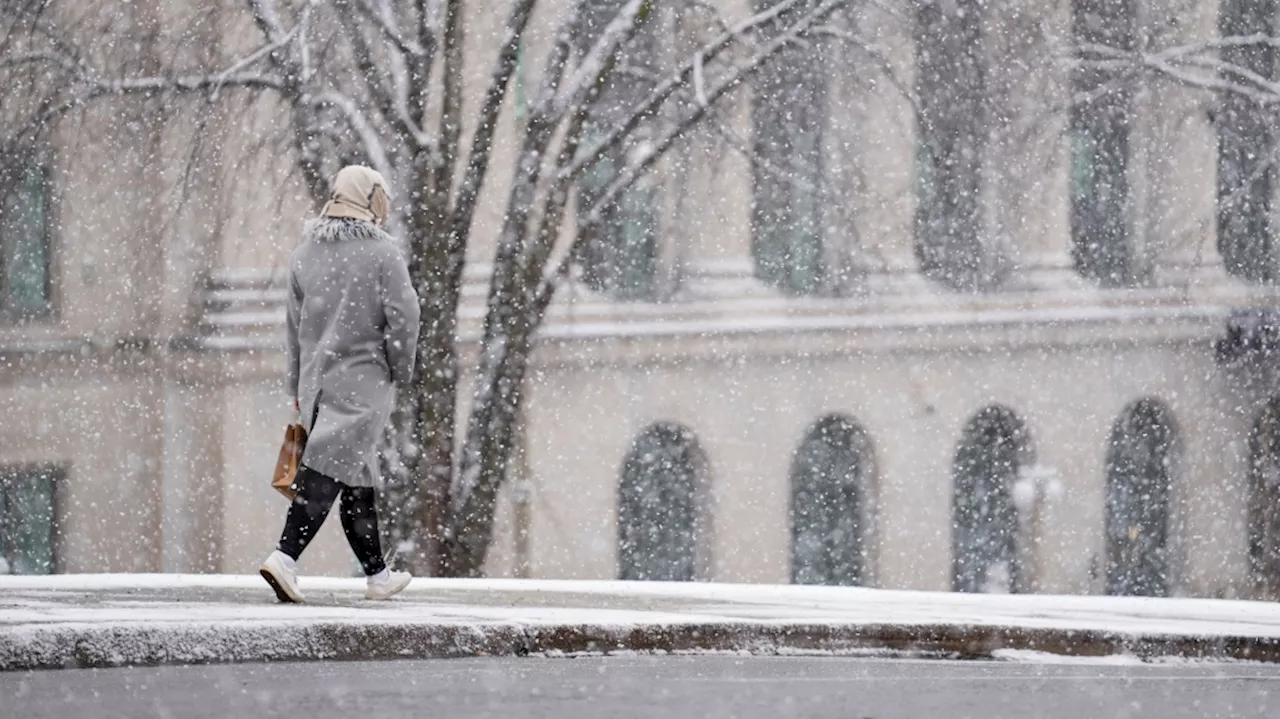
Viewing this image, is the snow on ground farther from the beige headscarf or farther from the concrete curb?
the beige headscarf

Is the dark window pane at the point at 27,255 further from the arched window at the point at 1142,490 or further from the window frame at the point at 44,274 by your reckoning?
the arched window at the point at 1142,490

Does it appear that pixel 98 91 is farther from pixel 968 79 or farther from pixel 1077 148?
pixel 1077 148

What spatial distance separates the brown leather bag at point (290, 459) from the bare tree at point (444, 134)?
24.5ft

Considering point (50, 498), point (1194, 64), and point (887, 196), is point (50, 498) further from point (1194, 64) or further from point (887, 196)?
point (1194, 64)

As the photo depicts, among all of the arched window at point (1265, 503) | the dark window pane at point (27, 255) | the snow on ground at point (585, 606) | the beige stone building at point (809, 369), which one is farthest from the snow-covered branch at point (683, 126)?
the arched window at point (1265, 503)

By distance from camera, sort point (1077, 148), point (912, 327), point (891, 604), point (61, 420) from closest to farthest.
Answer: point (891, 604) → point (61, 420) → point (912, 327) → point (1077, 148)

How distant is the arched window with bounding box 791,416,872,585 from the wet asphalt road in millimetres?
19655

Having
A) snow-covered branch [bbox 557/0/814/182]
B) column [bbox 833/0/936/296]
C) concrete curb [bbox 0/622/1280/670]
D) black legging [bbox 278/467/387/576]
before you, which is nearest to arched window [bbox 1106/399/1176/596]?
column [bbox 833/0/936/296]

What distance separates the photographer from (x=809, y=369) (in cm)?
2820

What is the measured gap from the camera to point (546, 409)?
1061 inches

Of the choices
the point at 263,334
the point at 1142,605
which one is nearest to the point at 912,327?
the point at 263,334

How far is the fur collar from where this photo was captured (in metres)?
8.85

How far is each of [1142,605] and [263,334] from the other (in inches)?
654

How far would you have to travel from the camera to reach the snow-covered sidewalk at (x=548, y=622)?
7.61m
